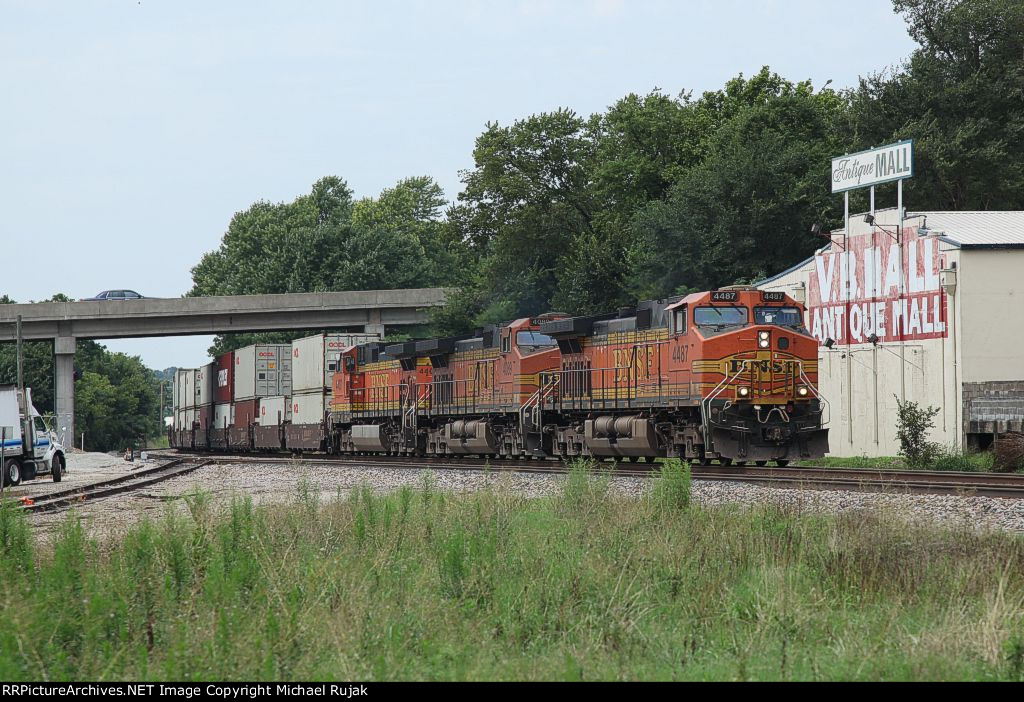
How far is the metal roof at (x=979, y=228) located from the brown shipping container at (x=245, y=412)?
2853 centimetres

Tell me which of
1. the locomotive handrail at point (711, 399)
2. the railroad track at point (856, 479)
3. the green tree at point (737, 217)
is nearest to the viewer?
the railroad track at point (856, 479)

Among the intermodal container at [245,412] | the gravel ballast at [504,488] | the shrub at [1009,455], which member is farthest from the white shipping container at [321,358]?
the shrub at [1009,455]

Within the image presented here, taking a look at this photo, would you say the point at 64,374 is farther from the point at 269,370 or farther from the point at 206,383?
the point at 269,370

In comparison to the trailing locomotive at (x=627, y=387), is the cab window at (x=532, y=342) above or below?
above

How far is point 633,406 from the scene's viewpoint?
82.1 ft

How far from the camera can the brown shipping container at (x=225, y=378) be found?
53656 millimetres

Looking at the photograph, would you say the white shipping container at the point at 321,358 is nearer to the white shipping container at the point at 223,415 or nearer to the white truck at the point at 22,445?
the white shipping container at the point at 223,415

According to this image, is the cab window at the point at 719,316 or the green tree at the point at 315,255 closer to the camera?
the cab window at the point at 719,316

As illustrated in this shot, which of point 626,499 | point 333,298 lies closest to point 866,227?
point 626,499

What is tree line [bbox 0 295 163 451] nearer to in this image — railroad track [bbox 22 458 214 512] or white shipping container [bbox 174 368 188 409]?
white shipping container [bbox 174 368 188 409]

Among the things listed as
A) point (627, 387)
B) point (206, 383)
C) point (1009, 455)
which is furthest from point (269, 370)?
point (1009, 455)

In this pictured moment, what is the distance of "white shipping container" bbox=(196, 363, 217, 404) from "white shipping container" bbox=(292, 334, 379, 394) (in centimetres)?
1249

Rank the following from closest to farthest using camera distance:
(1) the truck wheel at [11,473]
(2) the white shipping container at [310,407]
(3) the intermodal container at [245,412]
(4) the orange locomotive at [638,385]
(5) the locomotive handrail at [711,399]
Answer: (5) the locomotive handrail at [711,399]
(4) the orange locomotive at [638,385]
(1) the truck wheel at [11,473]
(2) the white shipping container at [310,407]
(3) the intermodal container at [245,412]

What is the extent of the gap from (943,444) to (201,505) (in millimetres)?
24273
